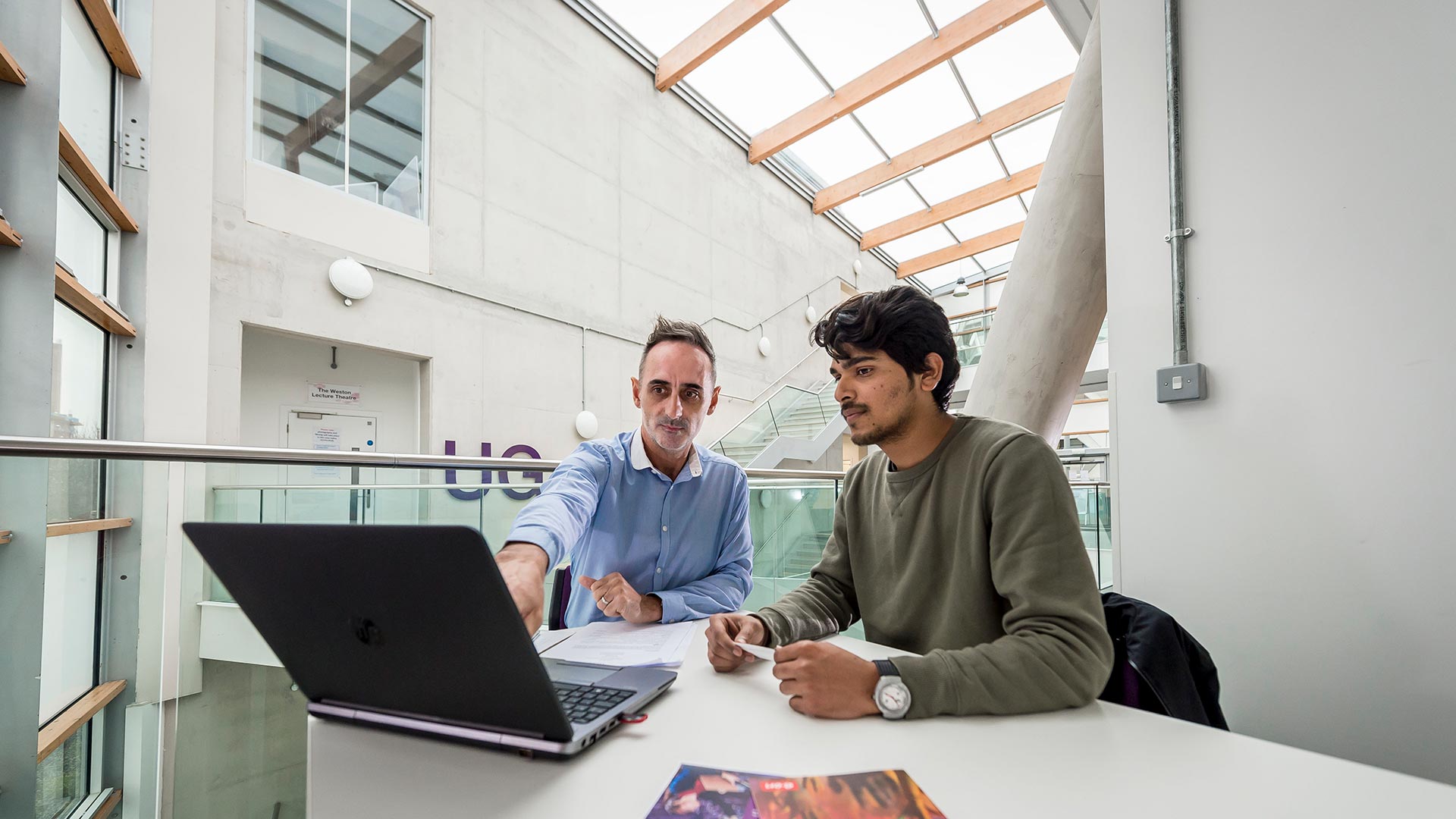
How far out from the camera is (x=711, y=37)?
290 inches

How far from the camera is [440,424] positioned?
543 centimetres

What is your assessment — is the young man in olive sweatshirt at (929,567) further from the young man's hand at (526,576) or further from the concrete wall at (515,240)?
the concrete wall at (515,240)

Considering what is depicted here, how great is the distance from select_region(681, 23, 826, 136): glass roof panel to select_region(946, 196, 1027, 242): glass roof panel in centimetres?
391

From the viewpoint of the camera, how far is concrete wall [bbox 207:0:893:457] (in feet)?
14.7

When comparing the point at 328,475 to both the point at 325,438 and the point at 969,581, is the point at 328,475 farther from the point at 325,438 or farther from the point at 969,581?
the point at 969,581

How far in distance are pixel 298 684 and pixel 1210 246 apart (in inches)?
79.5

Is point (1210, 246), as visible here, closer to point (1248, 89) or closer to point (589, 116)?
point (1248, 89)

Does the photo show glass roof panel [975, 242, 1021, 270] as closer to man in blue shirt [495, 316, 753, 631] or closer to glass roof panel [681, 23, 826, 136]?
glass roof panel [681, 23, 826, 136]

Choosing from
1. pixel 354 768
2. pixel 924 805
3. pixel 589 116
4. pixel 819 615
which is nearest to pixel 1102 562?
pixel 819 615

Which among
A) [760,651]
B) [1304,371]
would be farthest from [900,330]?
[1304,371]

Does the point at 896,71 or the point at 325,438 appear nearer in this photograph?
the point at 325,438

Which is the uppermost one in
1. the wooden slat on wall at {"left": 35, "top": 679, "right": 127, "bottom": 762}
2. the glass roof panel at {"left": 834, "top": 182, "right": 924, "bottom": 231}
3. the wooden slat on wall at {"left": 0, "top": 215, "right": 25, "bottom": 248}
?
the glass roof panel at {"left": 834, "top": 182, "right": 924, "bottom": 231}

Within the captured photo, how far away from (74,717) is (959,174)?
11.2 m

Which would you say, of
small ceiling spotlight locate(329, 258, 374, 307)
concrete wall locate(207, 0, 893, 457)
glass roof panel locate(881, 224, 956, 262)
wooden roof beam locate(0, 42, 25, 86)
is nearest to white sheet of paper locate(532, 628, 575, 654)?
wooden roof beam locate(0, 42, 25, 86)
